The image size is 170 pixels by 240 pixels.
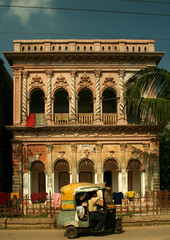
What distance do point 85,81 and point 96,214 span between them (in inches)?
441

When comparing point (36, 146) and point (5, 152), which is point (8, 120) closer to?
point (5, 152)

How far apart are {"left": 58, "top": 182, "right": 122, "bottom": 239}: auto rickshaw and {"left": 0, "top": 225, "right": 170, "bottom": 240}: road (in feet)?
1.02

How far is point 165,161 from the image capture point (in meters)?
21.8

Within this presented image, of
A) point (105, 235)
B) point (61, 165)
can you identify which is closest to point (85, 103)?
point (61, 165)

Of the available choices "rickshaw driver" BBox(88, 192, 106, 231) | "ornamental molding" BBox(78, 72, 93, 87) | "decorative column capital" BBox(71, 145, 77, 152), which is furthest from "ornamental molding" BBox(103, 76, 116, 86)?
"rickshaw driver" BBox(88, 192, 106, 231)

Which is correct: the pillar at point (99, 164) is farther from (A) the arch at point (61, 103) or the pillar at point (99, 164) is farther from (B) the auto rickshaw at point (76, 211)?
(B) the auto rickshaw at point (76, 211)

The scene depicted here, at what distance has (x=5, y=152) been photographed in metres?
21.5

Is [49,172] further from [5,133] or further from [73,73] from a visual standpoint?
[73,73]

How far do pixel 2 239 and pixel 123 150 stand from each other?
1056cm

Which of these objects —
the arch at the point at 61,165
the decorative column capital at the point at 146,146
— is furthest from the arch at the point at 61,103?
the decorative column capital at the point at 146,146

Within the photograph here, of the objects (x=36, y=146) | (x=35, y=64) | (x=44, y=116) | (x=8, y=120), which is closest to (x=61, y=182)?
(x=36, y=146)

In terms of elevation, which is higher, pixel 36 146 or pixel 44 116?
pixel 44 116

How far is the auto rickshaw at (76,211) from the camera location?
10.4 m

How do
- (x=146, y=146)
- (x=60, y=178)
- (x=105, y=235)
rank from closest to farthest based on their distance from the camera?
(x=105, y=235) → (x=146, y=146) → (x=60, y=178)
